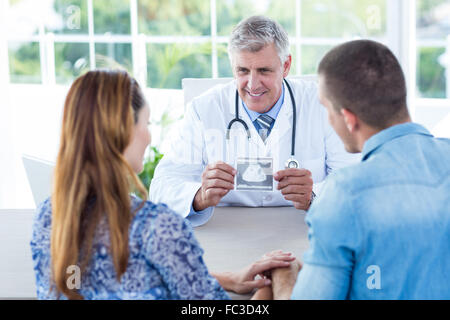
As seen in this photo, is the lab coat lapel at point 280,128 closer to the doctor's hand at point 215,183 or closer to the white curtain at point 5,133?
the doctor's hand at point 215,183

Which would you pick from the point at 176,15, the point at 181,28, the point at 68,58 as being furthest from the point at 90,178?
the point at 176,15

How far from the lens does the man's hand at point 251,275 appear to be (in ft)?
4.60

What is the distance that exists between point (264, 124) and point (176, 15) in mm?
3104

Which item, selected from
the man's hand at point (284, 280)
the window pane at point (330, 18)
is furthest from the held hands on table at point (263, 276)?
the window pane at point (330, 18)

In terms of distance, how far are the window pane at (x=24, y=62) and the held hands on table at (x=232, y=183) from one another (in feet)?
9.52

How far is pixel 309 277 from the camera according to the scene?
111cm

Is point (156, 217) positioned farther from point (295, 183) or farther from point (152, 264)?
point (295, 183)

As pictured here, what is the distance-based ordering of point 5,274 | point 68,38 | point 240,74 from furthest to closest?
point 68,38, point 240,74, point 5,274

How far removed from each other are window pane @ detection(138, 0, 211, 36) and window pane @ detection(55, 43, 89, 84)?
846mm

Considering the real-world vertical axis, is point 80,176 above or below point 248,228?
above

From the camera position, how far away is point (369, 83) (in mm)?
1199

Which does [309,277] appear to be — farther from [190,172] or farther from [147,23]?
[147,23]

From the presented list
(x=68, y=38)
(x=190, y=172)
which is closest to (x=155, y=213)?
(x=190, y=172)
